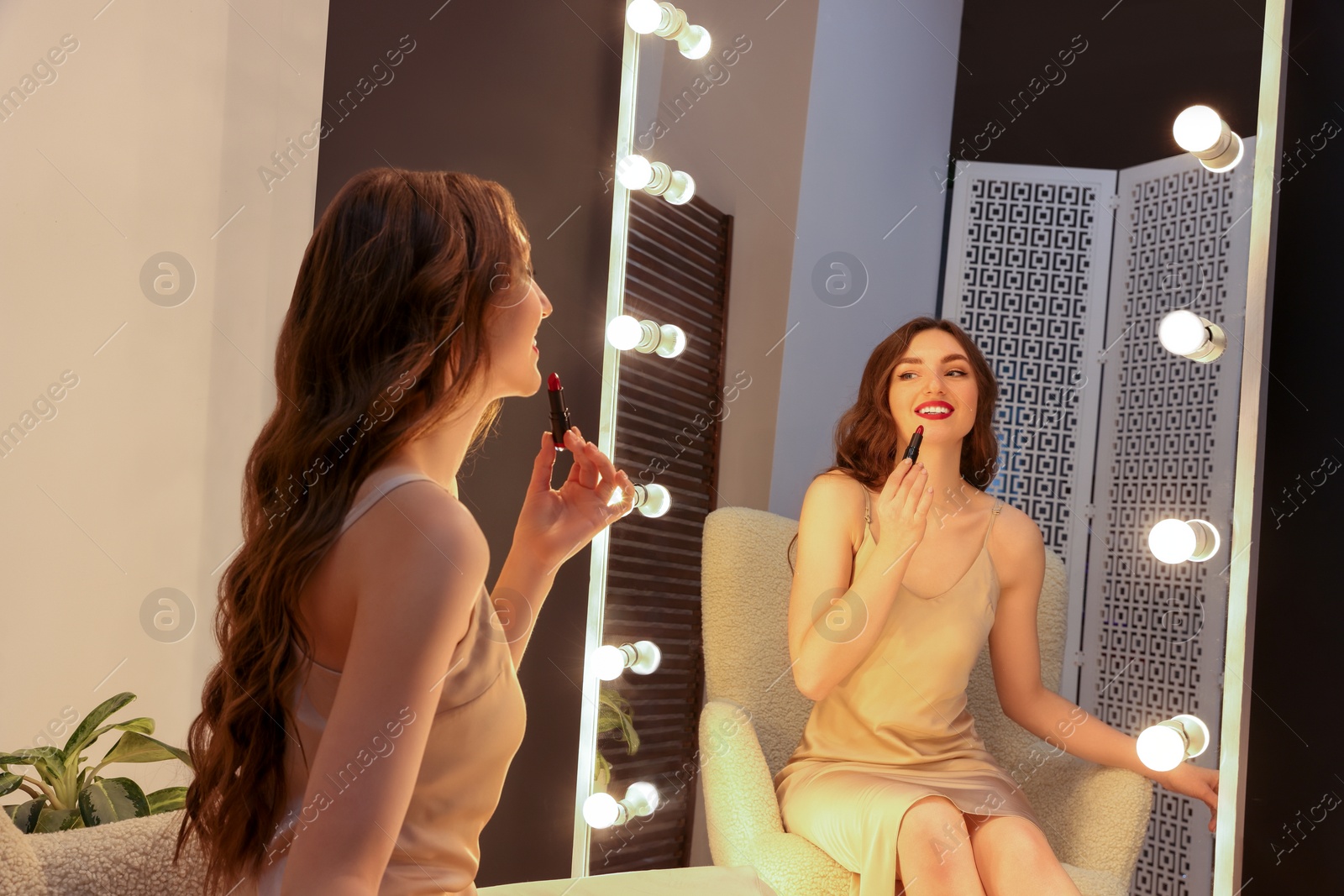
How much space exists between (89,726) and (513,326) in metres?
0.85

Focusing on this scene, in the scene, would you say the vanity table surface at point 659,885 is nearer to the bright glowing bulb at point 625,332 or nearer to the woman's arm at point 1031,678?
the woman's arm at point 1031,678

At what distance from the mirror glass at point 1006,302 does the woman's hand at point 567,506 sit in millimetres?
476

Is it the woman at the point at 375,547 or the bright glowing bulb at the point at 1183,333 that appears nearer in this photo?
the woman at the point at 375,547

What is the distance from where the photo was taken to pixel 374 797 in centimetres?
74

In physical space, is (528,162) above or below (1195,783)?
above

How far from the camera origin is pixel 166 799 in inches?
57.3

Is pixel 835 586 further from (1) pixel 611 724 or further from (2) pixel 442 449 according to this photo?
(2) pixel 442 449

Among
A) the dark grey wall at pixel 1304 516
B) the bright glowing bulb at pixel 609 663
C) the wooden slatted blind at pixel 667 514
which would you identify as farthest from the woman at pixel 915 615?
the bright glowing bulb at pixel 609 663

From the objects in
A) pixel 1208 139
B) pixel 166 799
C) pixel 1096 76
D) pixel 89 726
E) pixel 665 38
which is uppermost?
pixel 665 38

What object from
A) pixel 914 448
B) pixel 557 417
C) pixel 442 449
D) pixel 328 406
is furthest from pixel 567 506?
pixel 914 448

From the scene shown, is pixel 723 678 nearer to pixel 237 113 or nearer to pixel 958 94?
pixel 958 94

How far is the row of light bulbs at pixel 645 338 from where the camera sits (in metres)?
1.89

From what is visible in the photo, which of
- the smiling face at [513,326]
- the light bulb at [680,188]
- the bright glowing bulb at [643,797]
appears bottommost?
the bright glowing bulb at [643,797]

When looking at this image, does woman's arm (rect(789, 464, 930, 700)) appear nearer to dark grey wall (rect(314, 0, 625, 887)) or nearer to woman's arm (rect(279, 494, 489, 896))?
dark grey wall (rect(314, 0, 625, 887))
